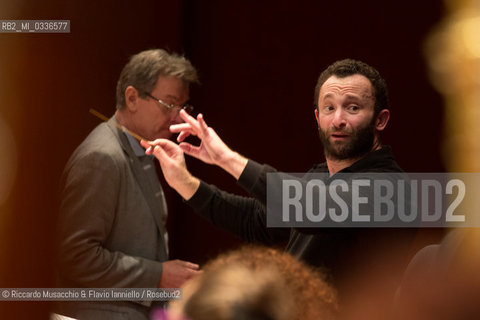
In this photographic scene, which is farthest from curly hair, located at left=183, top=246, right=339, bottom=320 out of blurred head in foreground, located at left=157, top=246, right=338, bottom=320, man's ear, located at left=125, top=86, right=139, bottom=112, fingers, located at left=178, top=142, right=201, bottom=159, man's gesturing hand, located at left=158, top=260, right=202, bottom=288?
man's ear, located at left=125, top=86, right=139, bottom=112

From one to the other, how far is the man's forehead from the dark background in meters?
0.37

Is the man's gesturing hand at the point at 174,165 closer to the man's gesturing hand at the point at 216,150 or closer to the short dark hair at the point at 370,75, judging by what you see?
the man's gesturing hand at the point at 216,150

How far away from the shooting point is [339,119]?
1.64 metres

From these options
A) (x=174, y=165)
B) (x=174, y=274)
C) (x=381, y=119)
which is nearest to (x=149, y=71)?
(x=174, y=165)

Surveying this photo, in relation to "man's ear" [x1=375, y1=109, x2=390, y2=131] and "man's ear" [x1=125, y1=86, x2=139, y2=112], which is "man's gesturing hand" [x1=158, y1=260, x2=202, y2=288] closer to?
"man's ear" [x1=125, y1=86, x2=139, y2=112]

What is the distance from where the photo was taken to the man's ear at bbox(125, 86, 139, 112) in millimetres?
1894

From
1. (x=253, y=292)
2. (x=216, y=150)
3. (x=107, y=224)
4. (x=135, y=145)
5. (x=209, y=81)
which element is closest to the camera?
(x=253, y=292)

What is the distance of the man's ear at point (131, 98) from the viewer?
74.5 inches

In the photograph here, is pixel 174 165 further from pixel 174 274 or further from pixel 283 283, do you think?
pixel 283 283

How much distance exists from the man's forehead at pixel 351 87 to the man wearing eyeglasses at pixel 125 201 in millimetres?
485

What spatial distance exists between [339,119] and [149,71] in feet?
2.03

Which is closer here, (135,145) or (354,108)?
(354,108)

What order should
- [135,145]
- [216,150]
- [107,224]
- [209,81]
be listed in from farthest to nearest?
[209,81] → [135,145] → [107,224] → [216,150]

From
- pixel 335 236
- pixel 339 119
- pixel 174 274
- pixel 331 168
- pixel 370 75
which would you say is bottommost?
pixel 174 274
